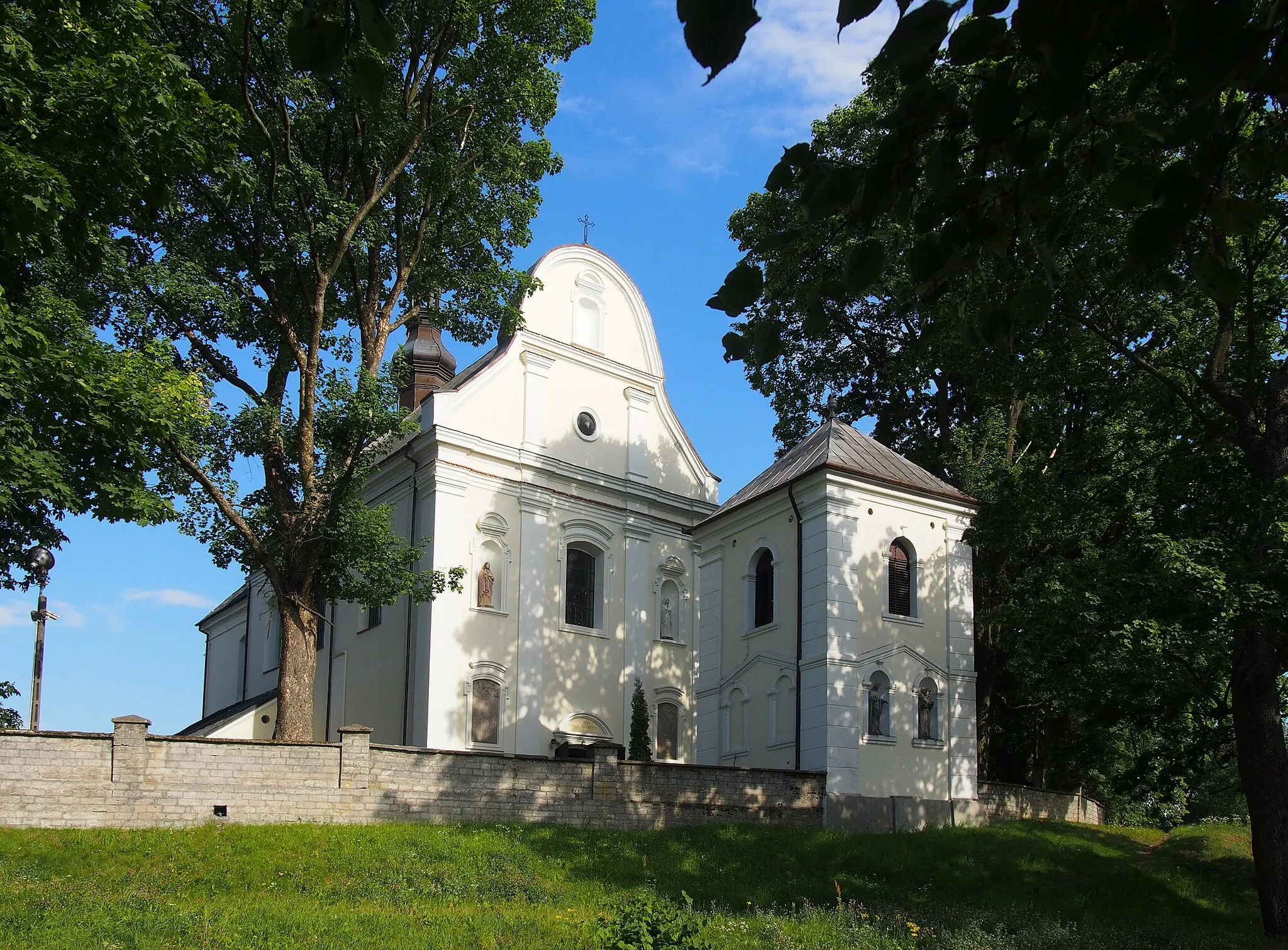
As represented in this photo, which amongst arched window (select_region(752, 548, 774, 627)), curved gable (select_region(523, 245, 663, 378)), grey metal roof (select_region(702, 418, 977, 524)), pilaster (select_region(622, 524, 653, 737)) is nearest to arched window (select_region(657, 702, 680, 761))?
pilaster (select_region(622, 524, 653, 737))

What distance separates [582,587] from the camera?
29.0 metres

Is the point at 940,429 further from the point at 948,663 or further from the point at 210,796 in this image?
the point at 210,796

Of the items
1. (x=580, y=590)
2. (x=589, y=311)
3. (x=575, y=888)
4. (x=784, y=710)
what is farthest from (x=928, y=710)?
(x=589, y=311)

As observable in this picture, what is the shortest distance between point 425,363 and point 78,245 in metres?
26.0

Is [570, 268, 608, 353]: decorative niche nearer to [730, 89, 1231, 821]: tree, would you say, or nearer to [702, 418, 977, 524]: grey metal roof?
[730, 89, 1231, 821]: tree

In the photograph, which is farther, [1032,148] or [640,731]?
[640,731]

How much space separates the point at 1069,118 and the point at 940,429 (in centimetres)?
2788

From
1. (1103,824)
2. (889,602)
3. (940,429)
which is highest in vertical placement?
(940,429)

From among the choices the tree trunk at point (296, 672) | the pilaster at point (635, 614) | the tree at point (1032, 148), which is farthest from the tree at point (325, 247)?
the tree at point (1032, 148)

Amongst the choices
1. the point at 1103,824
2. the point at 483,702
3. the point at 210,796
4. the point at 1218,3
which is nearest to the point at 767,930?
the point at 210,796

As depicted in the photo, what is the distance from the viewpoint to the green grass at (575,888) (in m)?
12.1

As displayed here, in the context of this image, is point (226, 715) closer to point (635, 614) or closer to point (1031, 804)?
point (635, 614)

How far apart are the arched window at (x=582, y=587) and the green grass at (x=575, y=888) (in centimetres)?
914

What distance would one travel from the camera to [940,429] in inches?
1207
